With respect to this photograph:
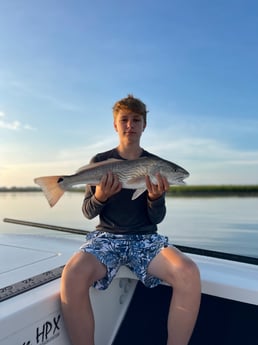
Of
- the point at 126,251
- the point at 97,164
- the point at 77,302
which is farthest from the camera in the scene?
the point at 97,164

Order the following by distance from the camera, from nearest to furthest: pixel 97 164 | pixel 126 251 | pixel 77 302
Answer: pixel 77 302, pixel 126 251, pixel 97 164

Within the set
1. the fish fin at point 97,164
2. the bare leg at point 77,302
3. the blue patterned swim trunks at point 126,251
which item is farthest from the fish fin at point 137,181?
the bare leg at point 77,302

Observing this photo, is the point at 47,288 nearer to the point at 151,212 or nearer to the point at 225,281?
the point at 151,212

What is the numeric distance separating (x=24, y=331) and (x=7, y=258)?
80 centimetres

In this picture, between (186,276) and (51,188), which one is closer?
(186,276)

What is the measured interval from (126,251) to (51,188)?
0.67m

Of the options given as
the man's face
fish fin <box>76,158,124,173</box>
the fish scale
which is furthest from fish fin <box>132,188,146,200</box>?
the man's face

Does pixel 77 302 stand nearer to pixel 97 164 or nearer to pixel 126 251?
pixel 126 251

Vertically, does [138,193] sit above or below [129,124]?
below

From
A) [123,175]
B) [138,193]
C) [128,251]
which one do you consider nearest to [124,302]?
[128,251]

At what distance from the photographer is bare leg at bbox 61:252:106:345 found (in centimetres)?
196

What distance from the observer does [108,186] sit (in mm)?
2393

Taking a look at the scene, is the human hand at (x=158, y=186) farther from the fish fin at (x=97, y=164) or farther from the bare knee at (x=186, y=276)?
the bare knee at (x=186, y=276)

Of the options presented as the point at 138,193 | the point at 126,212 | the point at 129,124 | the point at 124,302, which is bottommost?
the point at 124,302
